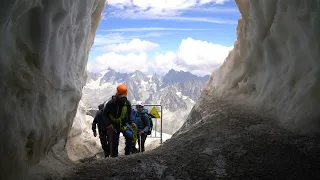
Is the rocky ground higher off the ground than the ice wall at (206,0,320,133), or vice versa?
the ice wall at (206,0,320,133)

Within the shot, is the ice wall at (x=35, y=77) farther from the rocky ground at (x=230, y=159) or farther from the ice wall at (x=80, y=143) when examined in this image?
the ice wall at (x=80, y=143)

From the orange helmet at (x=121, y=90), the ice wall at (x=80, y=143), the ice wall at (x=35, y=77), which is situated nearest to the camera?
the ice wall at (x=35, y=77)

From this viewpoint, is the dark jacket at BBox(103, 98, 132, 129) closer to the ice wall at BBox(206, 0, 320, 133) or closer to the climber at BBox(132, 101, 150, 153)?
the climber at BBox(132, 101, 150, 153)

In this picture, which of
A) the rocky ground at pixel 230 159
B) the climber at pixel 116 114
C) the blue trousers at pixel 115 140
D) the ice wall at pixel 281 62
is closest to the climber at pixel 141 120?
the blue trousers at pixel 115 140

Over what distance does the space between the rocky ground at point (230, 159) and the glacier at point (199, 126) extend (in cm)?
1

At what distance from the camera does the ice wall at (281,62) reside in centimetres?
483

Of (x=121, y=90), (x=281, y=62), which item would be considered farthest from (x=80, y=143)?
(x=281, y=62)

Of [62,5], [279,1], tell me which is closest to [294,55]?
[279,1]

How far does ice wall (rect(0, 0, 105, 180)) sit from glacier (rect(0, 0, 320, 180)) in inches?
0.5

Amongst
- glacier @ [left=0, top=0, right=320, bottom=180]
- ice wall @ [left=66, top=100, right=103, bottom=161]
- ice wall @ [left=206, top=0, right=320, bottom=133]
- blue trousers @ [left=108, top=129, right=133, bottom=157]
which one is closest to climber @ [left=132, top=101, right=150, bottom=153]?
blue trousers @ [left=108, top=129, right=133, bottom=157]

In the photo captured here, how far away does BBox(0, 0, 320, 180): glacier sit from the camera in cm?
392

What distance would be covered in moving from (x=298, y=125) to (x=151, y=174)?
2.18 metres

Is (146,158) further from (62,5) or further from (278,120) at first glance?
(62,5)

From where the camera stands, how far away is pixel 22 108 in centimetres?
402
